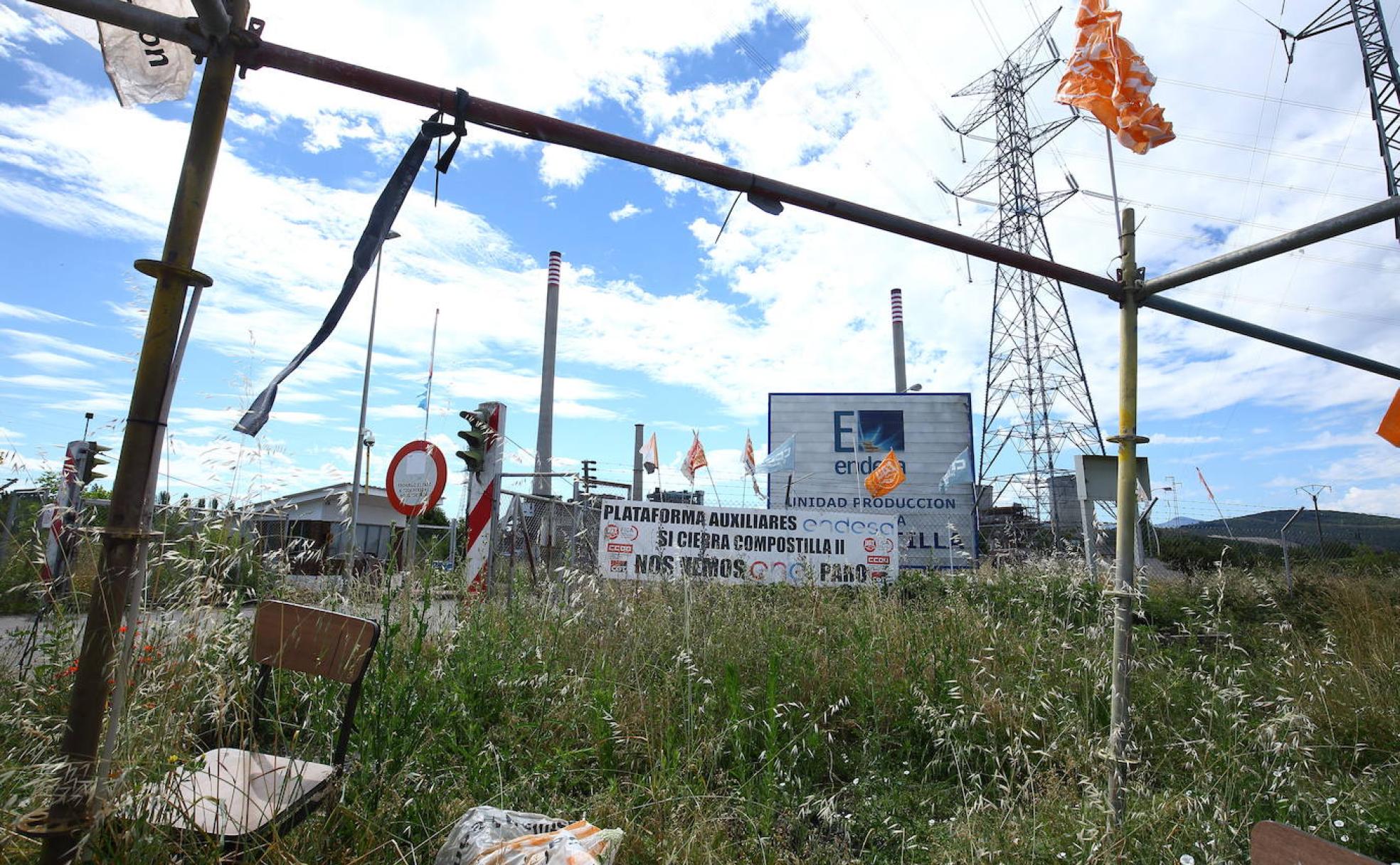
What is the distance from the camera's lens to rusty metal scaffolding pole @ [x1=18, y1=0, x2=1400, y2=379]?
1.86m

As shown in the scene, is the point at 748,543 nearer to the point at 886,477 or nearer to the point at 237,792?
the point at 237,792

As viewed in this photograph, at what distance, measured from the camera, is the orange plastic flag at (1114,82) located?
302cm

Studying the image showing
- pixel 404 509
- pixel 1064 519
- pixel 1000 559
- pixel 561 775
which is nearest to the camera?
pixel 561 775

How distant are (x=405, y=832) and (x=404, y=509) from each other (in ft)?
13.1

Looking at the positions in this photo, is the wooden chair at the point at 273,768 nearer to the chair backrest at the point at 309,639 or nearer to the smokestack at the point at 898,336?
the chair backrest at the point at 309,639

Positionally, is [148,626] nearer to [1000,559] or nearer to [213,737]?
[213,737]

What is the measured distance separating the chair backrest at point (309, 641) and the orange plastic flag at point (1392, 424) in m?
6.27

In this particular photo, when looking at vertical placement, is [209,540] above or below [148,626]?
above

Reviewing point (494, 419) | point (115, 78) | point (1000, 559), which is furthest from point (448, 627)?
point (1000, 559)

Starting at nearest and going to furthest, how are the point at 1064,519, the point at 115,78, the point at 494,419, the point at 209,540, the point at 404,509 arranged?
the point at 115,78 < the point at 209,540 < the point at 404,509 < the point at 494,419 < the point at 1064,519

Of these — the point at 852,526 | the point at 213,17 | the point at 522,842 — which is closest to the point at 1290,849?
the point at 522,842

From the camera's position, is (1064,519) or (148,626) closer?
(148,626)

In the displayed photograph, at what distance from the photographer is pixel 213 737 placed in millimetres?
2918

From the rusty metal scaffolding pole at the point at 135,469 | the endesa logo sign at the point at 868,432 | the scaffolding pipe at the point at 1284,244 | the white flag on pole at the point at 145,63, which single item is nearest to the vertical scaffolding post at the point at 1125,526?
the scaffolding pipe at the point at 1284,244
